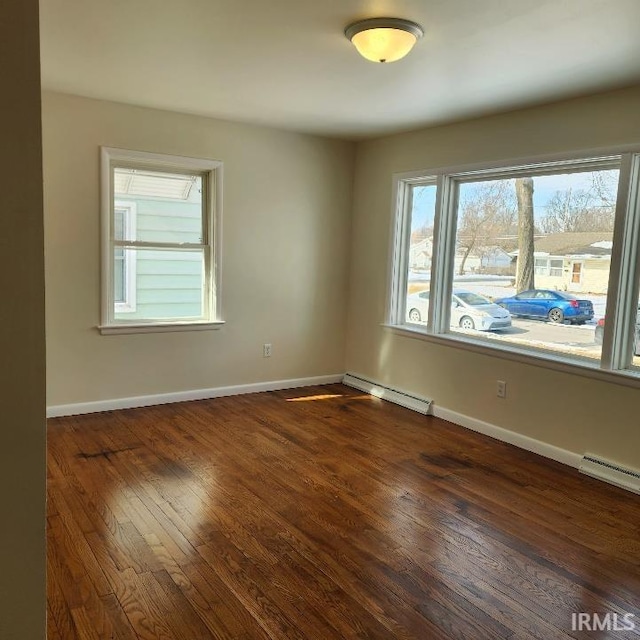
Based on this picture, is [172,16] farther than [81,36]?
No

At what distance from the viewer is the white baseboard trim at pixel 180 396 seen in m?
4.41

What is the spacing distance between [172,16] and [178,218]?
90.7 inches

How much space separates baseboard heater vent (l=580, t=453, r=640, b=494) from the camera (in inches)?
132

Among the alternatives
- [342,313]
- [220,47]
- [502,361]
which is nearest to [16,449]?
[220,47]

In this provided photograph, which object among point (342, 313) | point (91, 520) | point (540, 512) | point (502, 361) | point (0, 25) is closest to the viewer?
point (0, 25)

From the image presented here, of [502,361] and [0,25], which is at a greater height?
[0,25]

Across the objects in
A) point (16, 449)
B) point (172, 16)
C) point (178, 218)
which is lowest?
point (16, 449)

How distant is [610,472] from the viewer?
3.47 meters

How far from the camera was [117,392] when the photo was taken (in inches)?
181

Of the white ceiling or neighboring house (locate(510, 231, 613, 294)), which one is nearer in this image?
the white ceiling

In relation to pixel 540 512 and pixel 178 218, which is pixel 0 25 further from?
pixel 178 218

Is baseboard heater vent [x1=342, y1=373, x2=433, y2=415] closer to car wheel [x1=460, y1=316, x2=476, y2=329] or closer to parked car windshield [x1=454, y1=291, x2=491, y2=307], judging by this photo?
car wheel [x1=460, y1=316, x2=476, y2=329]

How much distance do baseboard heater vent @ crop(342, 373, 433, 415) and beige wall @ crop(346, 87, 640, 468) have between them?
2.7 inches

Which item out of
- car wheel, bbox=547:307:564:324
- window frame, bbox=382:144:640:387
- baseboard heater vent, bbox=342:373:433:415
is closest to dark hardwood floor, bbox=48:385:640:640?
baseboard heater vent, bbox=342:373:433:415
